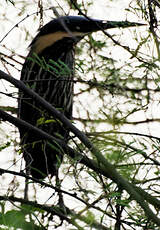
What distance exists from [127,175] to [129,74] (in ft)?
1.19

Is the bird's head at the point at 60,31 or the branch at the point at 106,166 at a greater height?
the bird's head at the point at 60,31

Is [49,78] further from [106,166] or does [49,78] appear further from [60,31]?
[106,166]

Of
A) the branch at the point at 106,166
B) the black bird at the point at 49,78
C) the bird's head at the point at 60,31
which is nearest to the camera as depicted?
the branch at the point at 106,166

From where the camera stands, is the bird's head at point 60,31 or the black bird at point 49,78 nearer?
the bird's head at point 60,31

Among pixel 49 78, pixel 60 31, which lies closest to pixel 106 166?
pixel 49 78

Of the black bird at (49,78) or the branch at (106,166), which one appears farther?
the black bird at (49,78)

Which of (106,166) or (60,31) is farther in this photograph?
(60,31)

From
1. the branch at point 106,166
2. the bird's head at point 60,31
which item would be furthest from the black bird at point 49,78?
the branch at point 106,166

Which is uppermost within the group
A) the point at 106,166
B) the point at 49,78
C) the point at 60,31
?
the point at 60,31

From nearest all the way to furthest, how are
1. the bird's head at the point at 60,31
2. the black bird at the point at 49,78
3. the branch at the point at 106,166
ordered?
the branch at the point at 106,166 < the bird's head at the point at 60,31 < the black bird at the point at 49,78

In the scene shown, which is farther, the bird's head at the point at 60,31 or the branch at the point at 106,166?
the bird's head at the point at 60,31

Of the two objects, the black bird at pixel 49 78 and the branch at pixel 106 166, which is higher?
the black bird at pixel 49 78

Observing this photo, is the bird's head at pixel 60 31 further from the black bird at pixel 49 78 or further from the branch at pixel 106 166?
the branch at pixel 106 166

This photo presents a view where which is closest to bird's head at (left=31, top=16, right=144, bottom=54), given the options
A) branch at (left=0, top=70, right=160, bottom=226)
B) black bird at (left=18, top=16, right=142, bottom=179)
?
black bird at (left=18, top=16, right=142, bottom=179)
